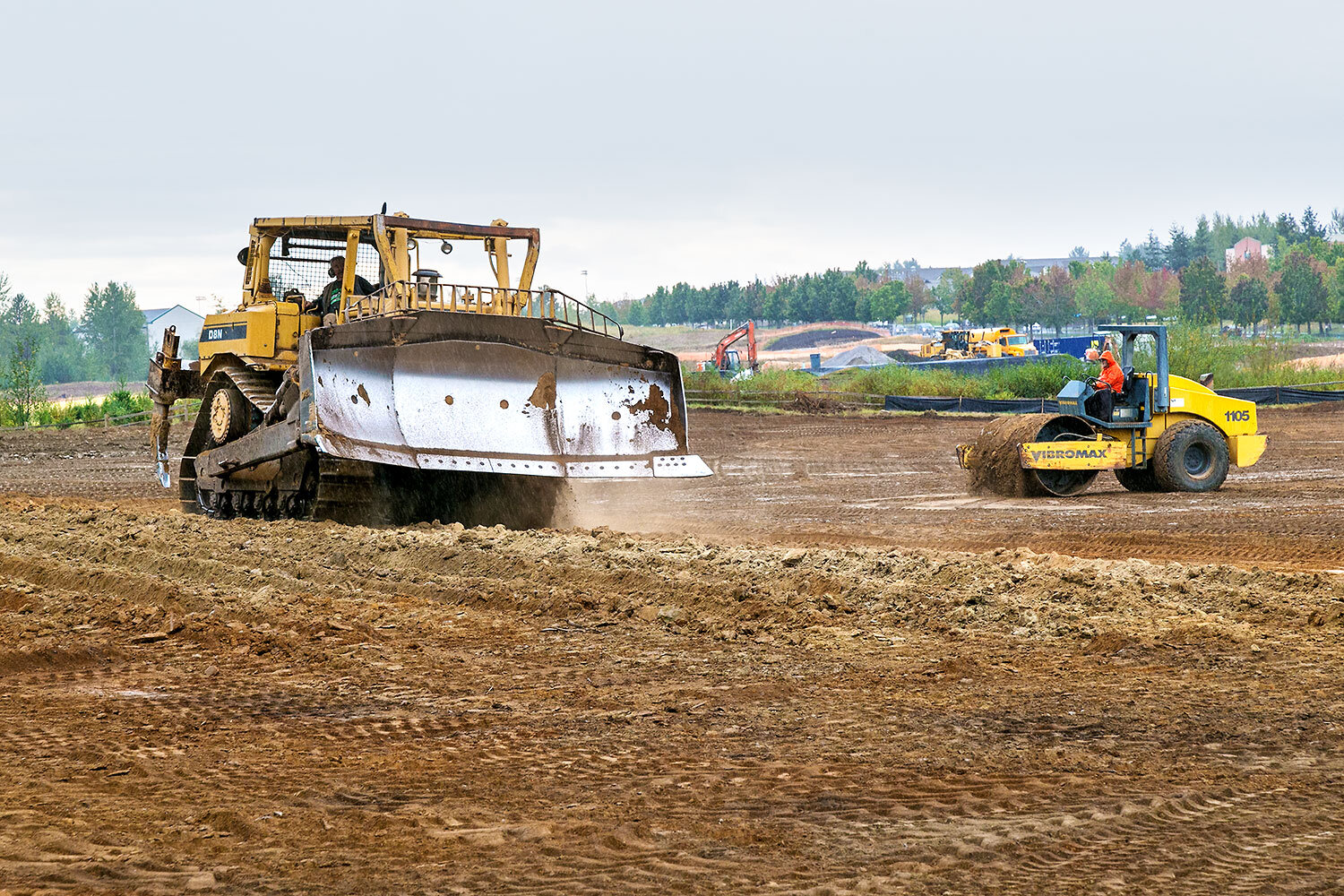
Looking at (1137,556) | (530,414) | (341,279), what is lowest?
(1137,556)

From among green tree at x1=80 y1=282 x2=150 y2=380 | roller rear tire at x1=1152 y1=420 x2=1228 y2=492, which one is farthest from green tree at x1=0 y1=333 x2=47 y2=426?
green tree at x1=80 y1=282 x2=150 y2=380

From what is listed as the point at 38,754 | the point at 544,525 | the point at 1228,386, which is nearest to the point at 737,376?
the point at 1228,386

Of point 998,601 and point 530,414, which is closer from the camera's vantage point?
point 998,601

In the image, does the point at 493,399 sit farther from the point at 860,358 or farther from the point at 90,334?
the point at 90,334

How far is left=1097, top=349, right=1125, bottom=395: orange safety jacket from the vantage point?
1509 centimetres

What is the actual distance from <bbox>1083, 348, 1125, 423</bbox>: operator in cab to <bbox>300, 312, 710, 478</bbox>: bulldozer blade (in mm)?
5648

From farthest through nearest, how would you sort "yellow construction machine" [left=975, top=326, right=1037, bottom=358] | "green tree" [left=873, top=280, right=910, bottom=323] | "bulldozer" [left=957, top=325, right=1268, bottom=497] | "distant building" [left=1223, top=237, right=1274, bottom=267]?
"distant building" [left=1223, top=237, right=1274, bottom=267], "green tree" [left=873, top=280, right=910, bottom=323], "yellow construction machine" [left=975, top=326, right=1037, bottom=358], "bulldozer" [left=957, top=325, right=1268, bottom=497]

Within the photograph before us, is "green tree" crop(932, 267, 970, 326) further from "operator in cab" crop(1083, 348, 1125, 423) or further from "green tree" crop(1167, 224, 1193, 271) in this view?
"operator in cab" crop(1083, 348, 1125, 423)

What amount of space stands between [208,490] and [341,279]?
95.8 inches


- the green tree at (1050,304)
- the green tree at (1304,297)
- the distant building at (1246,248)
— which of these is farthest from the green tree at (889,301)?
the distant building at (1246,248)

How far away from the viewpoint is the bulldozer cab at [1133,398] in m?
15.1

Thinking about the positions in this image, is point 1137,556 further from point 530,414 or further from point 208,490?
point 208,490

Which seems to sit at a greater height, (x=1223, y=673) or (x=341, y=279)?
(x=341, y=279)

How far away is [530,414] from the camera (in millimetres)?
11305
